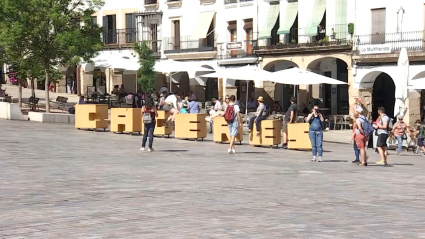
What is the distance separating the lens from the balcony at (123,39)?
57.5 m

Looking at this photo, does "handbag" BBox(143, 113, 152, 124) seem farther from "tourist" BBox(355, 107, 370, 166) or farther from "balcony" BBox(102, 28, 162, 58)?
"balcony" BBox(102, 28, 162, 58)

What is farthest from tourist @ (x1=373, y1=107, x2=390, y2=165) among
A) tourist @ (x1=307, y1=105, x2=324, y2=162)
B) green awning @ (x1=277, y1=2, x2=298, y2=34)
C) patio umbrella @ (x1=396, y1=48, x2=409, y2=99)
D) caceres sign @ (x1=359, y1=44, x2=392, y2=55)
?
green awning @ (x1=277, y1=2, x2=298, y2=34)

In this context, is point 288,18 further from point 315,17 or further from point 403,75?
point 403,75

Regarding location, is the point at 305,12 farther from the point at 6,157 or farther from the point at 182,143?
the point at 6,157

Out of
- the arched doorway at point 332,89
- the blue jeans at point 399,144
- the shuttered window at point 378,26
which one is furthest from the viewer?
the arched doorway at point 332,89

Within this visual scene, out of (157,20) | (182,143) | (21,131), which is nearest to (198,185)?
(182,143)

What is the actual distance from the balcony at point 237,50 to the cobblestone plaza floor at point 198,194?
2476 centimetres

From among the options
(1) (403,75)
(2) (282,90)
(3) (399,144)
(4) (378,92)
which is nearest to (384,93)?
(4) (378,92)

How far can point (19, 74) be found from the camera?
42.4 metres

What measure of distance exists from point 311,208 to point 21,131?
19.3m

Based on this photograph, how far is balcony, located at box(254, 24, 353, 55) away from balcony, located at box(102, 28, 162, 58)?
1016cm

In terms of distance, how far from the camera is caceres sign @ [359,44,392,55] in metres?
41.8

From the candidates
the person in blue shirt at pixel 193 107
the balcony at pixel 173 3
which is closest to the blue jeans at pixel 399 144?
the person in blue shirt at pixel 193 107

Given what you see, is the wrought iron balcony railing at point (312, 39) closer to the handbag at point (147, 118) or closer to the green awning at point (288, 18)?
the green awning at point (288, 18)
